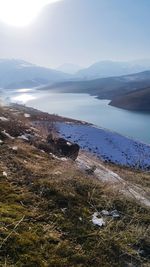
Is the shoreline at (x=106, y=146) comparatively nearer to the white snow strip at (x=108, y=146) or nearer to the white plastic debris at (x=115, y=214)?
the white snow strip at (x=108, y=146)

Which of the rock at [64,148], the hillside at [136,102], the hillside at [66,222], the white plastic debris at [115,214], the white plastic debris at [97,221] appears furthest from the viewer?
the hillside at [136,102]

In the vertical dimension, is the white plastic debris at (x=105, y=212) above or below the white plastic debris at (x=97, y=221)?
below

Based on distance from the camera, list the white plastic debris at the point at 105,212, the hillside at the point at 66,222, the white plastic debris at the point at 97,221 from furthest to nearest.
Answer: the white plastic debris at the point at 105,212, the white plastic debris at the point at 97,221, the hillside at the point at 66,222

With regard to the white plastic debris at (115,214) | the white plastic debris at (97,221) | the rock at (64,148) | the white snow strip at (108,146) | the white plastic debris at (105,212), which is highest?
the white plastic debris at (97,221)

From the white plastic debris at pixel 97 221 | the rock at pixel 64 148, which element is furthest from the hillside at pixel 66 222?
the rock at pixel 64 148

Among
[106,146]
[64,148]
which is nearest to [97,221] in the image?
[64,148]

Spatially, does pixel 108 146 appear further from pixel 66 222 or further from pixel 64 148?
pixel 66 222

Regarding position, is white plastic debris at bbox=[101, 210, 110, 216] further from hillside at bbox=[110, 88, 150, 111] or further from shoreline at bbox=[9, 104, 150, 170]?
hillside at bbox=[110, 88, 150, 111]

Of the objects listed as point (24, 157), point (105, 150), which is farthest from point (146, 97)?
point (24, 157)

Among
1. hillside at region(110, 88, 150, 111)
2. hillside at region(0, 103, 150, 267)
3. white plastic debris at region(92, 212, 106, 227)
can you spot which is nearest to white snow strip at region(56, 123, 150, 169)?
hillside at region(0, 103, 150, 267)
